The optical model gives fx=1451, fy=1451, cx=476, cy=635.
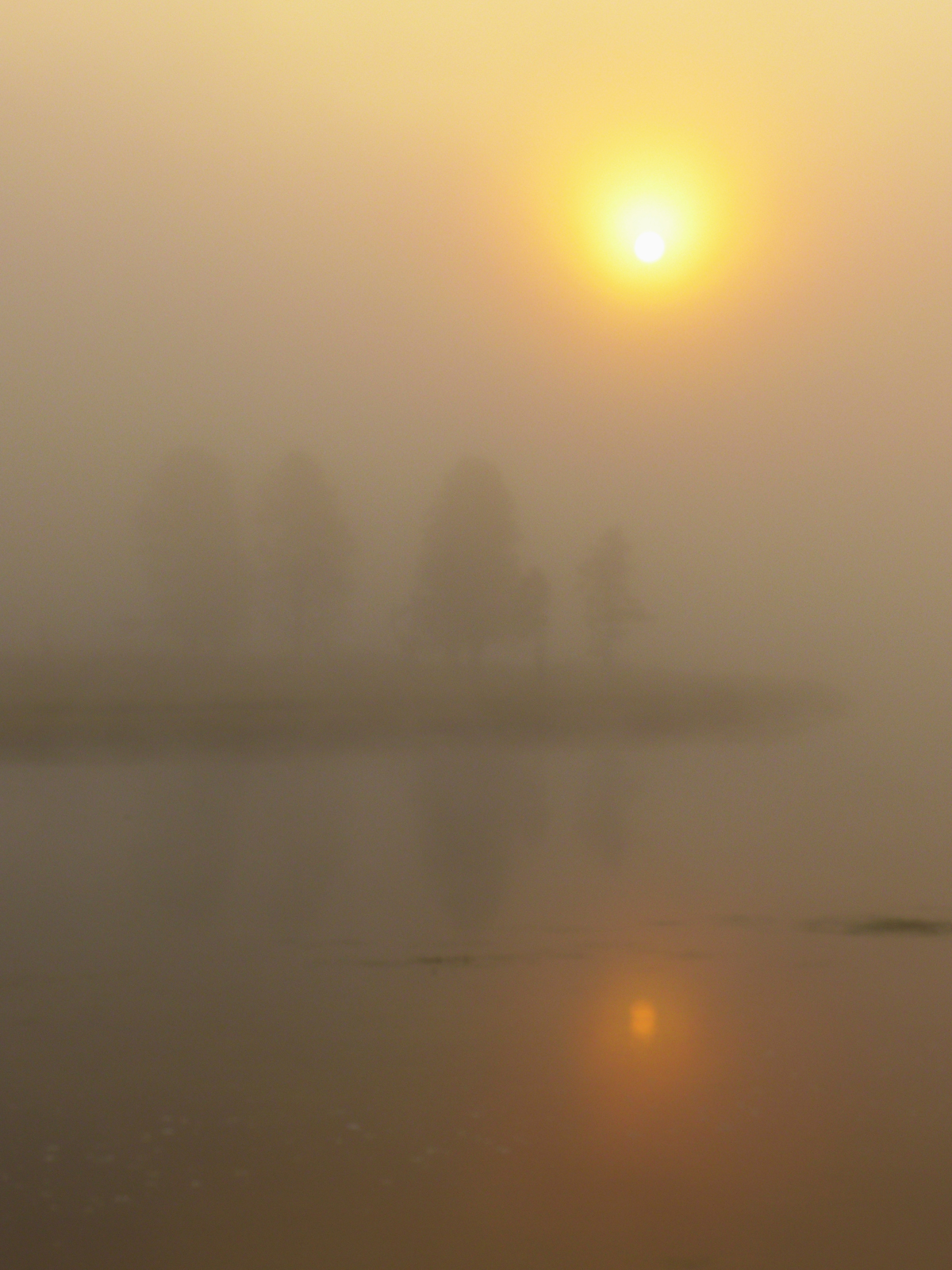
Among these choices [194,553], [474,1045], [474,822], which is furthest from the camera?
[194,553]

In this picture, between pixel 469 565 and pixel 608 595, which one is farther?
pixel 608 595

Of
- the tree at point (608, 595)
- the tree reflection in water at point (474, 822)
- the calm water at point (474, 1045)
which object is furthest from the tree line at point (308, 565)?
the calm water at point (474, 1045)

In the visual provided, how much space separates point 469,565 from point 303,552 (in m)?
9.70

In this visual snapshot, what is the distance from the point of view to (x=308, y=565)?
8350 centimetres

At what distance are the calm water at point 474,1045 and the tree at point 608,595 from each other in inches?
2023

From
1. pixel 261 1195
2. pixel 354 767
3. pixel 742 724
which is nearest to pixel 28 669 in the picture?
pixel 354 767

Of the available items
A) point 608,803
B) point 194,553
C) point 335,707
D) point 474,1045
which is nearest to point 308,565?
point 194,553

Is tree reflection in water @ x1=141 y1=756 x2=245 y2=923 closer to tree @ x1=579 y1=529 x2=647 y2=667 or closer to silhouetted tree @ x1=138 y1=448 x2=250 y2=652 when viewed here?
silhouetted tree @ x1=138 y1=448 x2=250 y2=652

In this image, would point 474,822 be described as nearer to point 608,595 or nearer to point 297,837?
point 297,837

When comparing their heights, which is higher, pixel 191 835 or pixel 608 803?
pixel 191 835

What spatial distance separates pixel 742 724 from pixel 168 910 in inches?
2003

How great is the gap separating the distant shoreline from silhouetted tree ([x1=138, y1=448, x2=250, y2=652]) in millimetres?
3237

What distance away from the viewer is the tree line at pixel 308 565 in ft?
260

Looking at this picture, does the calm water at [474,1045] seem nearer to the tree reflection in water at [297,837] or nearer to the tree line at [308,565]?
the tree reflection in water at [297,837]
